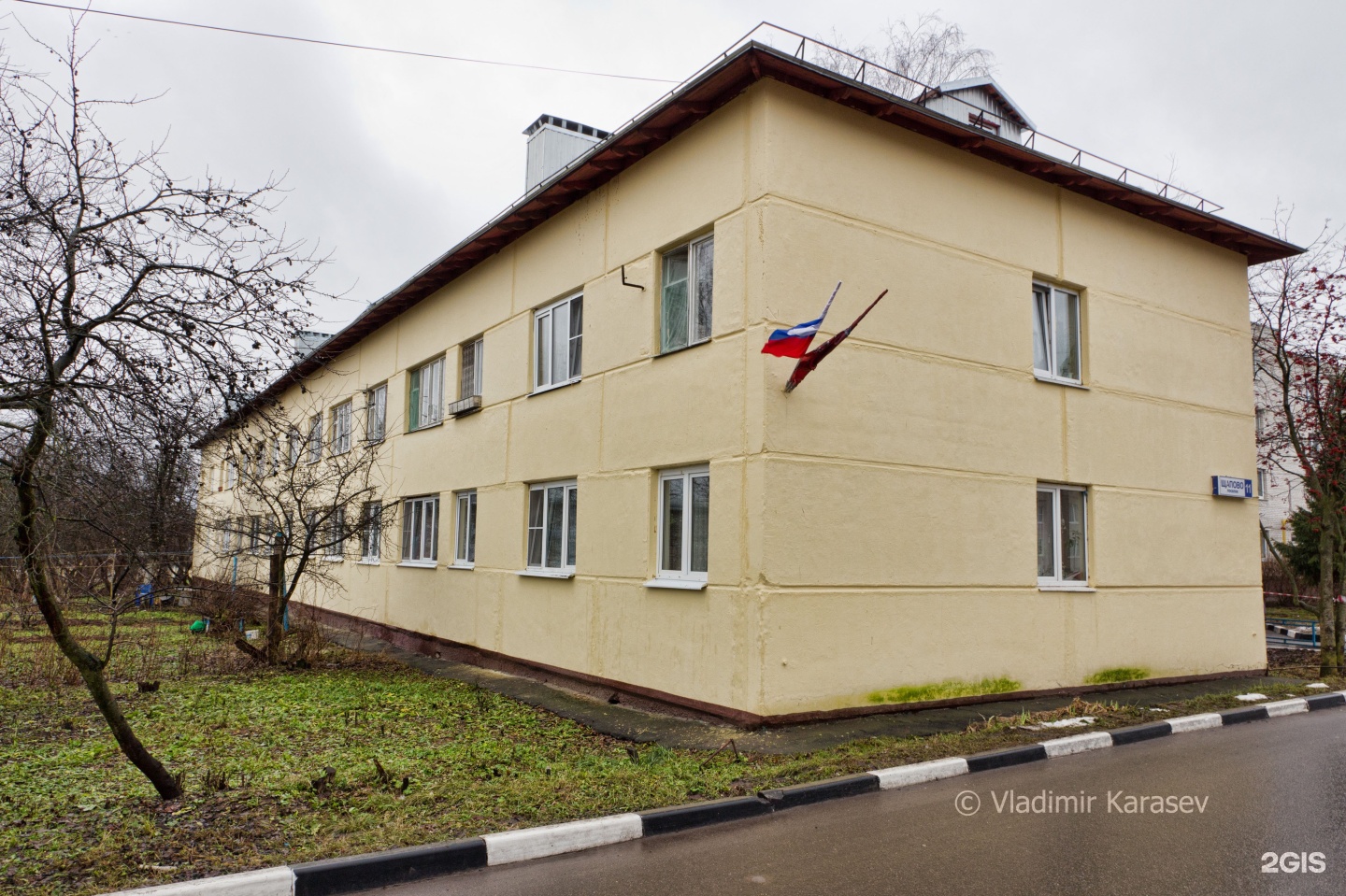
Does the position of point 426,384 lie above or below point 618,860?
above

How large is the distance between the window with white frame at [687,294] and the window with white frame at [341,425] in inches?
465

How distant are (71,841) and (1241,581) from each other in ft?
44.0

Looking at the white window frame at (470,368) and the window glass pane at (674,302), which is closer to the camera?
the window glass pane at (674,302)

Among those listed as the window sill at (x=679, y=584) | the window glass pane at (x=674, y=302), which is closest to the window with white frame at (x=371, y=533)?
the window sill at (x=679, y=584)

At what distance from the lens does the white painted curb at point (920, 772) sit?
6891mm

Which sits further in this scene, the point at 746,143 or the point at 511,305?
the point at 511,305

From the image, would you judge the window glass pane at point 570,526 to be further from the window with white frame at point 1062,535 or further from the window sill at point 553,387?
the window with white frame at point 1062,535

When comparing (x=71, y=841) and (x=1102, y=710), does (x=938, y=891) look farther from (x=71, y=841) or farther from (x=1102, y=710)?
(x=1102, y=710)

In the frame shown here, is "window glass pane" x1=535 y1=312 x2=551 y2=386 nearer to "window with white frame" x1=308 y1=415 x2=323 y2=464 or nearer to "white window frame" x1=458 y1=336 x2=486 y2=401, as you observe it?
"white window frame" x1=458 y1=336 x2=486 y2=401

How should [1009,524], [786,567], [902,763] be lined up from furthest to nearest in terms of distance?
[1009,524], [786,567], [902,763]

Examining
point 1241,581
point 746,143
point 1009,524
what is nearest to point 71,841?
point 746,143

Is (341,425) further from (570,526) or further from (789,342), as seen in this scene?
(789,342)

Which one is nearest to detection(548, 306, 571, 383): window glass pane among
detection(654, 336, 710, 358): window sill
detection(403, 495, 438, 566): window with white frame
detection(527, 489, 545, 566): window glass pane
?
detection(527, 489, 545, 566): window glass pane

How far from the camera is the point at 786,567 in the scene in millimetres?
8523
